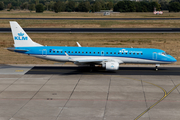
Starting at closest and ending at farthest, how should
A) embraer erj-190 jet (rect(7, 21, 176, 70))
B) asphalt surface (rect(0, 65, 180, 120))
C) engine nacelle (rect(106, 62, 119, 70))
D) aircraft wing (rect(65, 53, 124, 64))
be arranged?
asphalt surface (rect(0, 65, 180, 120)) < engine nacelle (rect(106, 62, 119, 70)) < aircraft wing (rect(65, 53, 124, 64)) < embraer erj-190 jet (rect(7, 21, 176, 70))

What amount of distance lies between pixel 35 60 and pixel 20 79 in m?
13.9

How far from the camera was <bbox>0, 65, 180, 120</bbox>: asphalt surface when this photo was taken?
24.0m

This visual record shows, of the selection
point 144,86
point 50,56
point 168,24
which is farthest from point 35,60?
point 168,24

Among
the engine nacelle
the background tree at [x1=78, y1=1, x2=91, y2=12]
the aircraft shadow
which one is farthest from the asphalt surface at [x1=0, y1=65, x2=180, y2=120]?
the background tree at [x1=78, y1=1, x2=91, y2=12]

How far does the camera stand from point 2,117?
75.6ft

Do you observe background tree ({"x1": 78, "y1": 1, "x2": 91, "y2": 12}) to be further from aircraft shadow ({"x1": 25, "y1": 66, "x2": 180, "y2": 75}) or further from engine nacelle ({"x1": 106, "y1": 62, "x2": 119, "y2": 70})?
engine nacelle ({"x1": 106, "y1": 62, "x2": 119, "y2": 70})

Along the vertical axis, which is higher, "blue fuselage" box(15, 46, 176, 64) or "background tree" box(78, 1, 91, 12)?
"background tree" box(78, 1, 91, 12)

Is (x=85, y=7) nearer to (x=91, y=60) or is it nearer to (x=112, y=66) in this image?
(x=91, y=60)

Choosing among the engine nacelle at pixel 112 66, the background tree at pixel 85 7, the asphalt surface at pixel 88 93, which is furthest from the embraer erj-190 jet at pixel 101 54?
the background tree at pixel 85 7

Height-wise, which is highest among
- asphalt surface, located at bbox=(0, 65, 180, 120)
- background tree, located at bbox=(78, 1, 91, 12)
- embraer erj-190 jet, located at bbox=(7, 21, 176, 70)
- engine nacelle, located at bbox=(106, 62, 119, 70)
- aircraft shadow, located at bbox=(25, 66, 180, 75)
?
background tree, located at bbox=(78, 1, 91, 12)

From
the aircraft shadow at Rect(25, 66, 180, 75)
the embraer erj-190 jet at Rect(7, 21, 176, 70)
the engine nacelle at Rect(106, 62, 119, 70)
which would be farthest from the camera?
the embraer erj-190 jet at Rect(7, 21, 176, 70)

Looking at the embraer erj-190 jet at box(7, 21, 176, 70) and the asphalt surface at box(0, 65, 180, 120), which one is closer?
the asphalt surface at box(0, 65, 180, 120)

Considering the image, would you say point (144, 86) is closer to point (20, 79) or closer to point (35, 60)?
point (20, 79)

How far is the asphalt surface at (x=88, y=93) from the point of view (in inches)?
943
